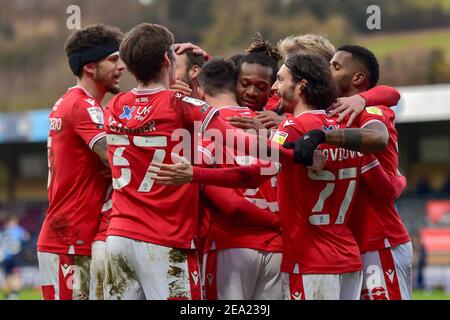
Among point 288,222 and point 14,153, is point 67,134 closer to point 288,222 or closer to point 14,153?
point 288,222

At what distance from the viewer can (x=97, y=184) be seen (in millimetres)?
7105

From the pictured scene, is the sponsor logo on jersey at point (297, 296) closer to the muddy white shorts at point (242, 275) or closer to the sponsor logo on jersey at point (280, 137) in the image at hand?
the muddy white shorts at point (242, 275)

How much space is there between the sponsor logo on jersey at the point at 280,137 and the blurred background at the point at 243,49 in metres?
16.8

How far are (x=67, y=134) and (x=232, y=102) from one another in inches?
49.6

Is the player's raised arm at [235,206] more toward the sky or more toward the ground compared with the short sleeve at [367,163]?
more toward the ground

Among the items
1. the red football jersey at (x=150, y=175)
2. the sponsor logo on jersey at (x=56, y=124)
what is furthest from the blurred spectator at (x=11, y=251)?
the red football jersey at (x=150, y=175)

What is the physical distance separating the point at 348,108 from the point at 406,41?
3923cm

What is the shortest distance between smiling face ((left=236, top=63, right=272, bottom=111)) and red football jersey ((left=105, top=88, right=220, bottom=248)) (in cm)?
104

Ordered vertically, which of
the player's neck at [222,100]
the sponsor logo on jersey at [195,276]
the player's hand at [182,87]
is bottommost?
the sponsor logo on jersey at [195,276]

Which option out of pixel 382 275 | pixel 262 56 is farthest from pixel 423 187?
pixel 382 275

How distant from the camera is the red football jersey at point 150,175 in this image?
243 inches

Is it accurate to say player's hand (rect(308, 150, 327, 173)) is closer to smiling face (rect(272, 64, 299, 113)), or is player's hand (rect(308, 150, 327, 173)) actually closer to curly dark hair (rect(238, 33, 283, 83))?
smiling face (rect(272, 64, 299, 113))
